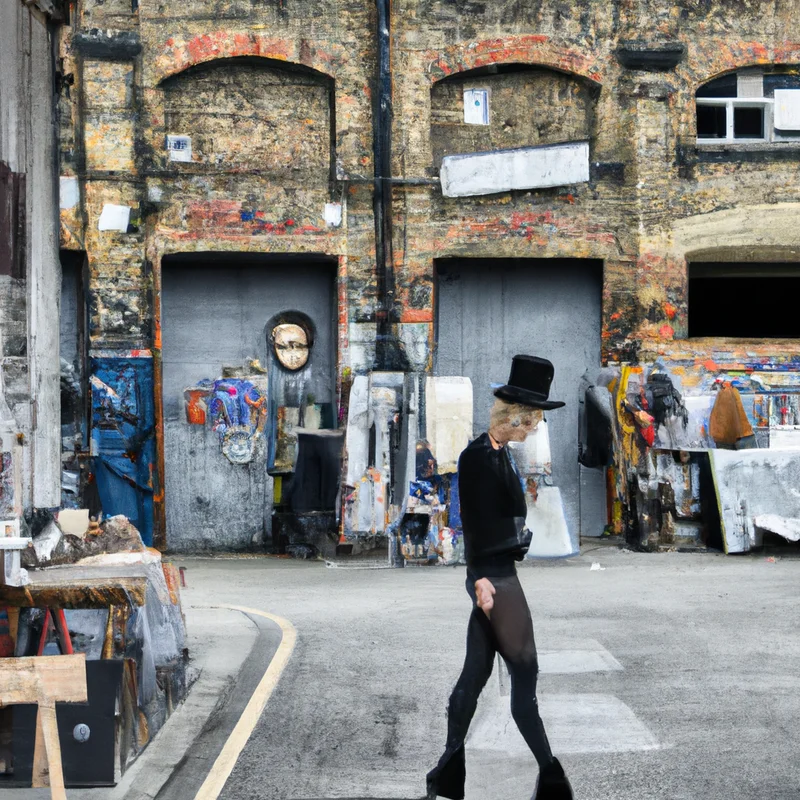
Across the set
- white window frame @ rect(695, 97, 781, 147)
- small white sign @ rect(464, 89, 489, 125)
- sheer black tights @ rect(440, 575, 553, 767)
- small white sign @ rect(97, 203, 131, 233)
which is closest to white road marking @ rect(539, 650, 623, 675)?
sheer black tights @ rect(440, 575, 553, 767)

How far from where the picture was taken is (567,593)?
13.7 metres

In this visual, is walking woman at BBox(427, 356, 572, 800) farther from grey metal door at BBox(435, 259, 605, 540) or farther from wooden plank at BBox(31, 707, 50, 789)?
grey metal door at BBox(435, 259, 605, 540)

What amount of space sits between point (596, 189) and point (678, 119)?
149 cm

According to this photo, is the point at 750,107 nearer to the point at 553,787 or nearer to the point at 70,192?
the point at 70,192

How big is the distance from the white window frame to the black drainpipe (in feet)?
14.5

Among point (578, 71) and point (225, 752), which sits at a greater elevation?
point (578, 71)

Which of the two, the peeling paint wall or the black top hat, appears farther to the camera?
Result: the peeling paint wall

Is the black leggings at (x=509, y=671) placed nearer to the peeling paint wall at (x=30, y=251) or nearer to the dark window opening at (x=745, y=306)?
the peeling paint wall at (x=30, y=251)

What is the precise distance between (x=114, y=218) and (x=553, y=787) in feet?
45.0

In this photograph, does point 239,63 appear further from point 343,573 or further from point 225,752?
point 225,752

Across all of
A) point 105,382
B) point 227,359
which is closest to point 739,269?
point 227,359

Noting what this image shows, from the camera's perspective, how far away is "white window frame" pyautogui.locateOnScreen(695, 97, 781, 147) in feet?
62.8

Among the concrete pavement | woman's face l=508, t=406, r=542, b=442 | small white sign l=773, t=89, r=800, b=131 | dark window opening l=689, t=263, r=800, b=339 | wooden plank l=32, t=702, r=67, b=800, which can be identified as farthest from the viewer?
dark window opening l=689, t=263, r=800, b=339

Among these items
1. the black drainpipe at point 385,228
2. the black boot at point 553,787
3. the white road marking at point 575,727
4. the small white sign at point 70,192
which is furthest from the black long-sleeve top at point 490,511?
the small white sign at point 70,192
